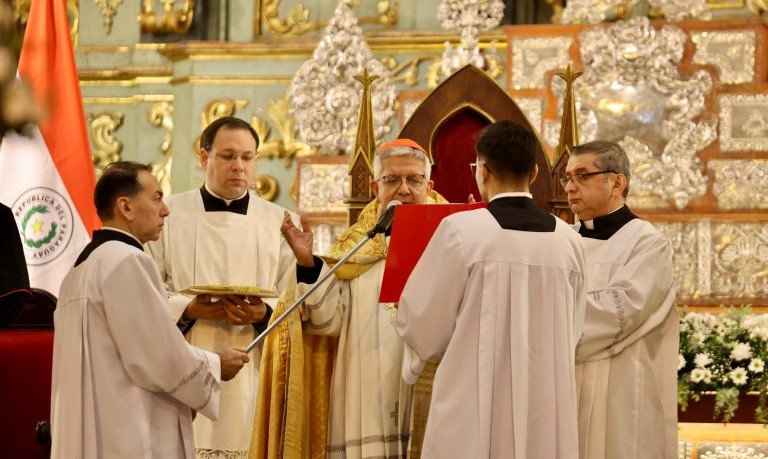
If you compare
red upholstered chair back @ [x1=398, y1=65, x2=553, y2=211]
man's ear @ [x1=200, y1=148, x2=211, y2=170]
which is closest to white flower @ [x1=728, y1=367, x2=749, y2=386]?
red upholstered chair back @ [x1=398, y1=65, x2=553, y2=211]

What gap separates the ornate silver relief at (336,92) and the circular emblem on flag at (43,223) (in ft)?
5.58

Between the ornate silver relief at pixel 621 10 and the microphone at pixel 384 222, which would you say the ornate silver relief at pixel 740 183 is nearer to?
the ornate silver relief at pixel 621 10

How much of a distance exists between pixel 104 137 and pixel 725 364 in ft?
17.1

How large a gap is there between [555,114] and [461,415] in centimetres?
398

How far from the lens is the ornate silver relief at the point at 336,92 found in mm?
7742

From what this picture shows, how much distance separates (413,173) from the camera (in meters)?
4.63

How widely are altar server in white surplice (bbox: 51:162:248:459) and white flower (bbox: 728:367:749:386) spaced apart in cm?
264

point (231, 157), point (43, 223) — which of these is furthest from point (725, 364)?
point (43, 223)

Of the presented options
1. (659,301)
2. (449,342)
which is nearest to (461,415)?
(449,342)

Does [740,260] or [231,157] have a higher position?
[231,157]

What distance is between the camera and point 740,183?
22.7 feet

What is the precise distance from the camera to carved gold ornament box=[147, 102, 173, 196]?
28.3 ft

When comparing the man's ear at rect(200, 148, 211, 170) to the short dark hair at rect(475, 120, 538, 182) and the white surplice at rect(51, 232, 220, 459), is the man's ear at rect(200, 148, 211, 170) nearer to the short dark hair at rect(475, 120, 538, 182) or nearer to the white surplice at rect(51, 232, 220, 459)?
the white surplice at rect(51, 232, 220, 459)

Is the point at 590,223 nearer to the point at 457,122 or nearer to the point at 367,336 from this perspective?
the point at 367,336
